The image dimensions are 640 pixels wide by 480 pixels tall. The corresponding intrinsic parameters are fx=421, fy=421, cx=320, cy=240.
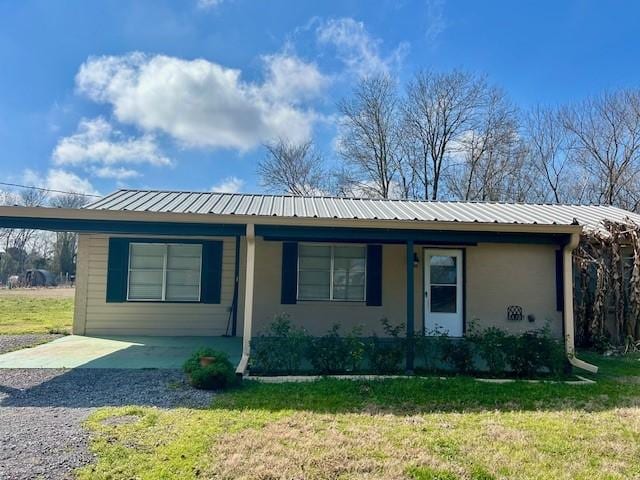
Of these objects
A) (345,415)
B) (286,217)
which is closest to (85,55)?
(286,217)

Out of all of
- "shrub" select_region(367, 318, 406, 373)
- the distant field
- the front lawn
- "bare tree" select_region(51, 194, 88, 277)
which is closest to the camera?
the front lawn

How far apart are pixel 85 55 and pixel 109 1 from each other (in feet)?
15.8

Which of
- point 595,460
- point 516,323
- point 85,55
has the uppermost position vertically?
point 85,55

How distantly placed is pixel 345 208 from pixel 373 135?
15892mm

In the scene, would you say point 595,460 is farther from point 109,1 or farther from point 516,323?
point 109,1

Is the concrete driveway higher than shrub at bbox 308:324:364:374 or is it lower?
lower

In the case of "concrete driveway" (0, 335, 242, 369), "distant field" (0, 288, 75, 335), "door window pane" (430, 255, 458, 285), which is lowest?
"concrete driveway" (0, 335, 242, 369)

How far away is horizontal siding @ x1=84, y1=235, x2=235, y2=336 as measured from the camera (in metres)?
9.09

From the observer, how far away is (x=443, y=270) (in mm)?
8859

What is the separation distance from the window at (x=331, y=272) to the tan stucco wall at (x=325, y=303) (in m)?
0.23

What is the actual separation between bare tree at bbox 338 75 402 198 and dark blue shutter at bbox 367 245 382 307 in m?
14.4

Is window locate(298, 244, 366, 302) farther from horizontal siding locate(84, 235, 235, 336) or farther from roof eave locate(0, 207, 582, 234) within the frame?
roof eave locate(0, 207, 582, 234)

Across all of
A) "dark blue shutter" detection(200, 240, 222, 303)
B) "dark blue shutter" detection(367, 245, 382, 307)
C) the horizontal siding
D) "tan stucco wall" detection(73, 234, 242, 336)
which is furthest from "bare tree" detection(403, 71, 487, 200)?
"tan stucco wall" detection(73, 234, 242, 336)

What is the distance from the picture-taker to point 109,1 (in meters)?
9.20
